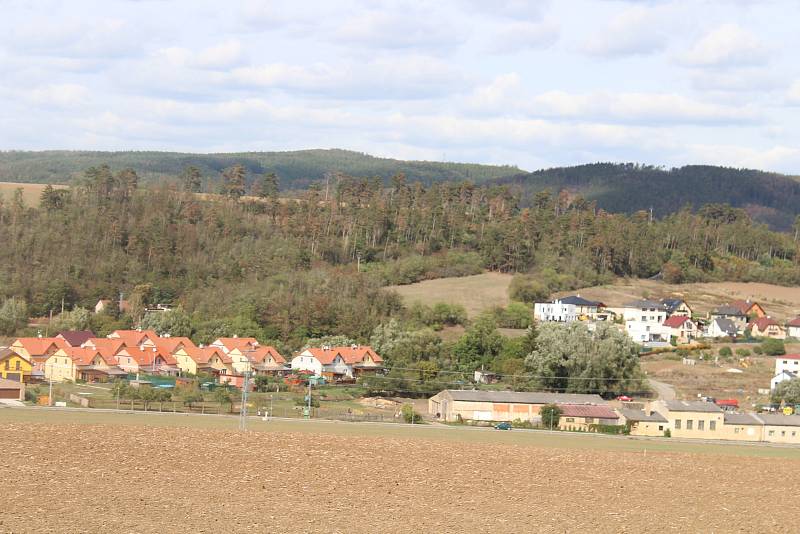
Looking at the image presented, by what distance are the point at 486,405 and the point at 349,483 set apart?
2904 cm

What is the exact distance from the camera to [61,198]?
10338cm

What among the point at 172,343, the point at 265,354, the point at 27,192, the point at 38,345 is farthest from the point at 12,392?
the point at 27,192

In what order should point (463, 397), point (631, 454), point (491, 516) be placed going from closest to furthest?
1. point (491, 516)
2. point (631, 454)
3. point (463, 397)

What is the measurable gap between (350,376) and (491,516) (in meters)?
47.6

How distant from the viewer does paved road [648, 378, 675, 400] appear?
209 ft

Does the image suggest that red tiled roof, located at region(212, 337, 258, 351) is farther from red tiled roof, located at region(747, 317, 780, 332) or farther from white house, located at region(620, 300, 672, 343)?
red tiled roof, located at region(747, 317, 780, 332)

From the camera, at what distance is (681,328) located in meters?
91.4

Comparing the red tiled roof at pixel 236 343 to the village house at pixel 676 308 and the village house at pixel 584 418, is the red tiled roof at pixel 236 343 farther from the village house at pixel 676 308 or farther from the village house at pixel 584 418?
the village house at pixel 676 308

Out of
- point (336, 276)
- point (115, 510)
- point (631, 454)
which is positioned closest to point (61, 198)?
point (336, 276)

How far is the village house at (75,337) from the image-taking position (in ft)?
232

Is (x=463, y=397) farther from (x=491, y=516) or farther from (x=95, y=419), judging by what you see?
(x=491, y=516)

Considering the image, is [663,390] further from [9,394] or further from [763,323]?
[9,394]

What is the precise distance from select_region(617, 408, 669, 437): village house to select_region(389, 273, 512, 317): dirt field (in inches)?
1391

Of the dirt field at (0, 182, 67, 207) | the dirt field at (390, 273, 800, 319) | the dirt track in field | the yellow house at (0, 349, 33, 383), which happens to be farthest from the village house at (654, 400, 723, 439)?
the dirt field at (0, 182, 67, 207)
